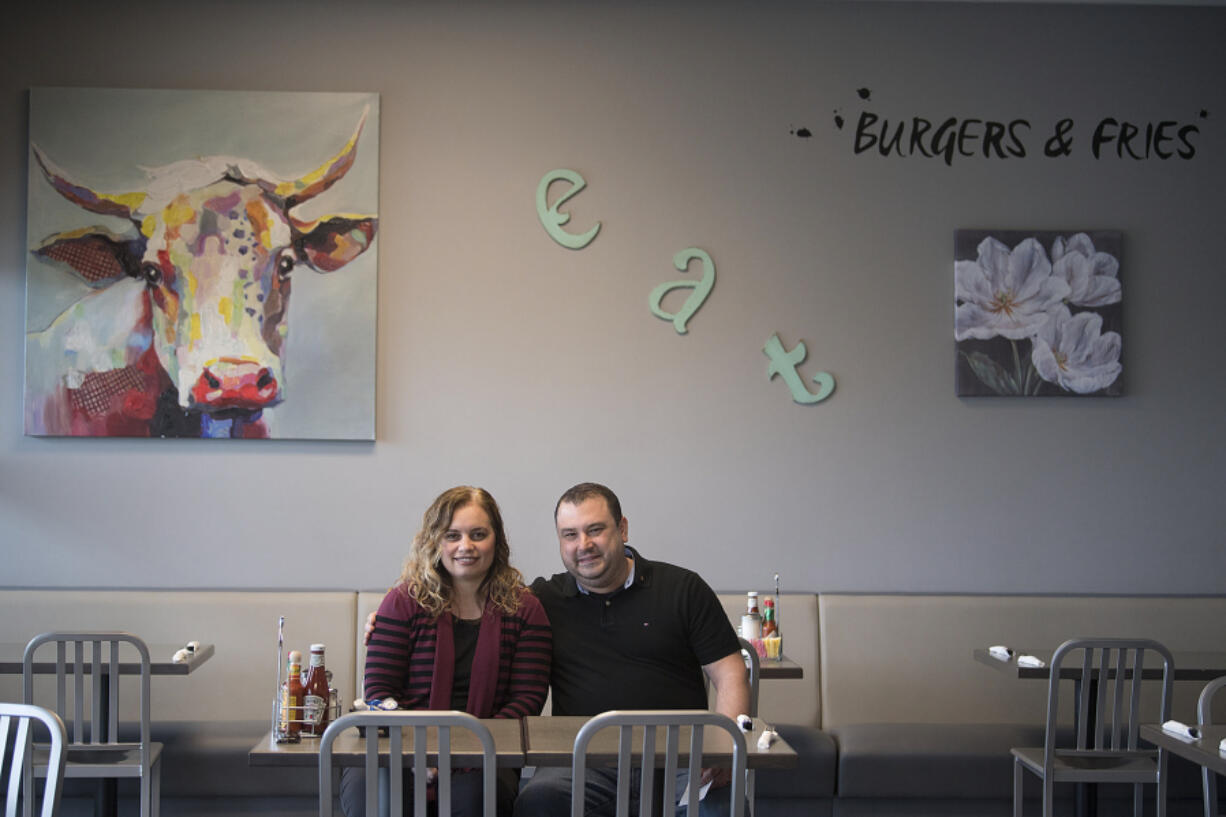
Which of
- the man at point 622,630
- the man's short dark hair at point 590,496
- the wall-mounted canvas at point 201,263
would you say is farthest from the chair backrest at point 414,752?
Answer: the wall-mounted canvas at point 201,263

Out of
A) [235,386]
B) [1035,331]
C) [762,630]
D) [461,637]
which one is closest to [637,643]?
[461,637]

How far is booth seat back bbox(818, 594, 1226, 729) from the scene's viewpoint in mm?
4250

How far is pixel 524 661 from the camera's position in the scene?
2.81 m

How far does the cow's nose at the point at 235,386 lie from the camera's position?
14.1 ft

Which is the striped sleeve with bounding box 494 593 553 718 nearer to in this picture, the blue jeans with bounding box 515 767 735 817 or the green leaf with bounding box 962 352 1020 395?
the blue jeans with bounding box 515 767 735 817

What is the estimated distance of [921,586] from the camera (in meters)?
4.41

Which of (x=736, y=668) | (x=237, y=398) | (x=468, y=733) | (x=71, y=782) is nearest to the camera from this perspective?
(x=468, y=733)

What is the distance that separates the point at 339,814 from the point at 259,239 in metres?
2.06

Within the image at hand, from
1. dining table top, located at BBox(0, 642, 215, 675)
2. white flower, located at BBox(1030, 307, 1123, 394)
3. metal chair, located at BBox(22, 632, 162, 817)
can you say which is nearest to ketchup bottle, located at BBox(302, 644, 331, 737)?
metal chair, located at BBox(22, 632, 162, 817)

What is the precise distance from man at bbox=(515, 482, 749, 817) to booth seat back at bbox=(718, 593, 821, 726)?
1.31 metres

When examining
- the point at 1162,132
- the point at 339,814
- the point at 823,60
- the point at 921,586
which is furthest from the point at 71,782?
the point at 1162,132

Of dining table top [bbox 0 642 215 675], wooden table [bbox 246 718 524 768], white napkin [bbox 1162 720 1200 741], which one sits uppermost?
wooden table [bbox 246 718 524 768]

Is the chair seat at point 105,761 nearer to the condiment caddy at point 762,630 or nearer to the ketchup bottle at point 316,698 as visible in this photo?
the ketchup bottle at point 316,698

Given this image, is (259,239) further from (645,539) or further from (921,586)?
(921,586)
